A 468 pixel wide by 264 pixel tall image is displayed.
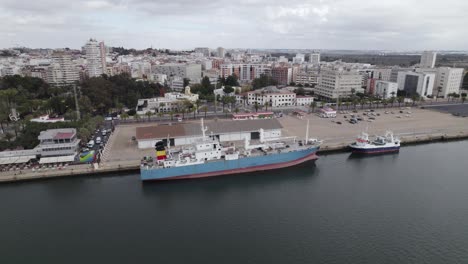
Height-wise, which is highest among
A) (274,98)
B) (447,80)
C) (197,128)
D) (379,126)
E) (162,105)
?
(447,80)

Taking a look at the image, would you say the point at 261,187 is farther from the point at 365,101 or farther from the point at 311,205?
the point at 365,101

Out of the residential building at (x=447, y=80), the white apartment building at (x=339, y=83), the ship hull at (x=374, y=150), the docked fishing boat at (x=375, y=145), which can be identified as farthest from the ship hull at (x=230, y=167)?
the residential building at (x=447, y=80)

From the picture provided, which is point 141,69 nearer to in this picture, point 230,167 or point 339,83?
point 339,83

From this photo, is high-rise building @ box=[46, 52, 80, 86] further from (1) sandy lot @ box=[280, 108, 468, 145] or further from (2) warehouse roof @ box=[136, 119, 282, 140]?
(1) sandy lot @ box=[280, 108, 468, 145]

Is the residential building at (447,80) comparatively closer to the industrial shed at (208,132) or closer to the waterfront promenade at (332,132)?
the waterfront promenade at (332,132)

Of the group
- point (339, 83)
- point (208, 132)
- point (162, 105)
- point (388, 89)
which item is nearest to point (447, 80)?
point (388, 89)
